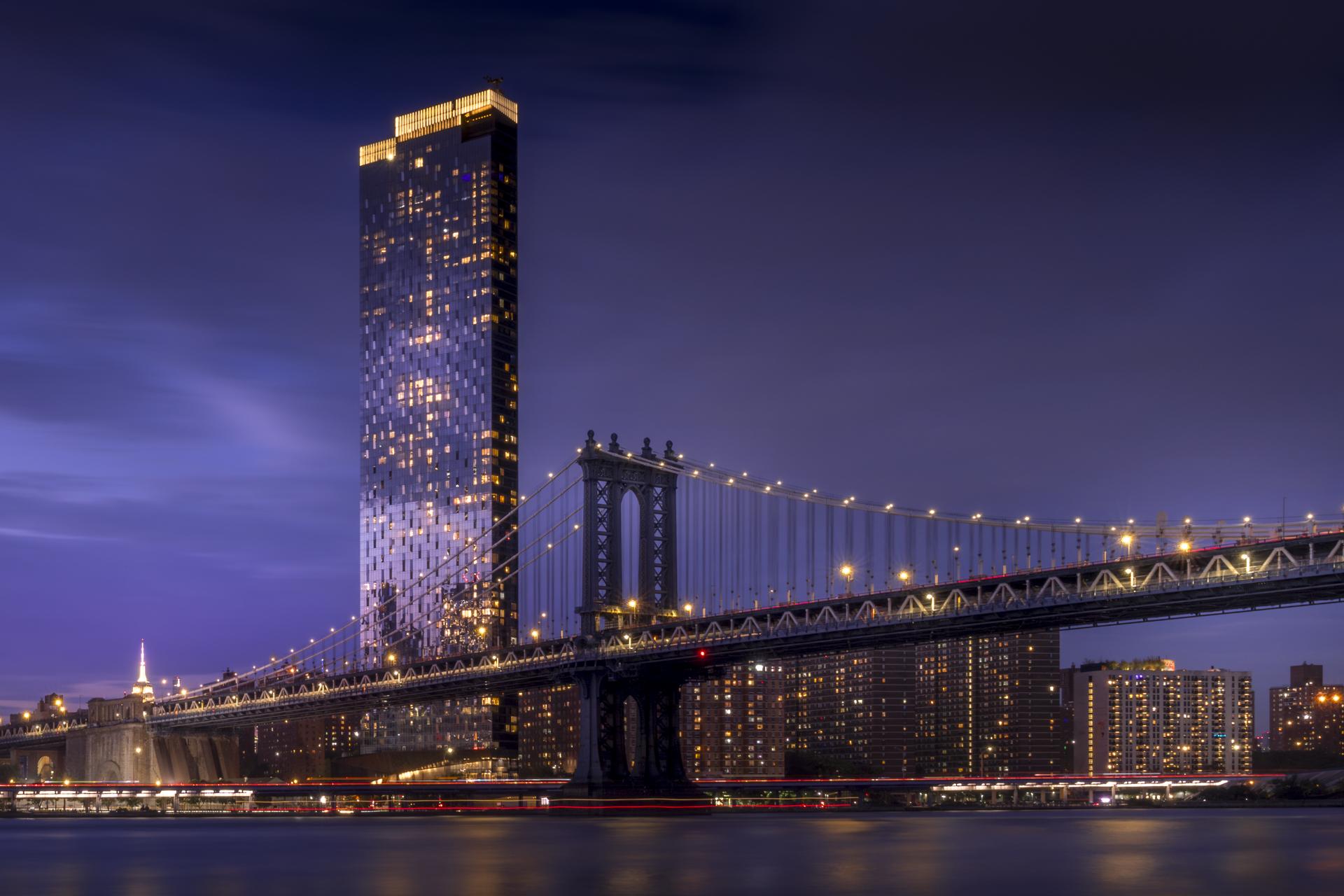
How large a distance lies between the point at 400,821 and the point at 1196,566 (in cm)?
5094

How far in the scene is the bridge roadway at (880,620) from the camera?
84.4m

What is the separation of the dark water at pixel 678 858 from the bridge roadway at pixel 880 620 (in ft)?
37.2

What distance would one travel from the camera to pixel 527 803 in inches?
5128

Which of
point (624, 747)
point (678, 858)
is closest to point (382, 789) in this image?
point (624, 747)

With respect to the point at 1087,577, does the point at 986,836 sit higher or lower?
lower

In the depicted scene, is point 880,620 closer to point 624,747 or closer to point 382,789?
point 624,747

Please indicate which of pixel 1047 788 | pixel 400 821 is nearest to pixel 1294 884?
pixel 400 821

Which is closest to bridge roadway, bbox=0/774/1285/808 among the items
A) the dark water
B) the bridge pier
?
the bridge pier

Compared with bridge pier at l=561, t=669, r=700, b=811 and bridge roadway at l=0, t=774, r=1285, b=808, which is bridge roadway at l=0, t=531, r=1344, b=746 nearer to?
bridge pier at l=561, t=669, r=700, b=811

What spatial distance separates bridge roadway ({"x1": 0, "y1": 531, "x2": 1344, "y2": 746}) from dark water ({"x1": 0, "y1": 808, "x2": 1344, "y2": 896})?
446 inches

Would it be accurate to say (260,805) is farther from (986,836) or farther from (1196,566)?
(1196,566)

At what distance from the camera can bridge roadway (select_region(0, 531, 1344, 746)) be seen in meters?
84.4

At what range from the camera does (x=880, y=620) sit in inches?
4048

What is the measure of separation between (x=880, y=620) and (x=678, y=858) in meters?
38.3
